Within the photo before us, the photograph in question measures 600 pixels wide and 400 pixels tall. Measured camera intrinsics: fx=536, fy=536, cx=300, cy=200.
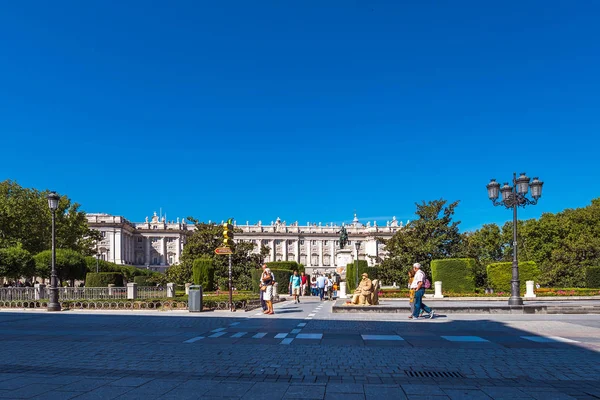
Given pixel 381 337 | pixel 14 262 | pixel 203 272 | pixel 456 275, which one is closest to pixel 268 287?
pixel 381 337

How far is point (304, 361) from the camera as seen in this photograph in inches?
341

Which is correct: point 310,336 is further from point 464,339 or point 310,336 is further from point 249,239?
point 249,239

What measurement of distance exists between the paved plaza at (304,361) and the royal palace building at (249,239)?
105 metres

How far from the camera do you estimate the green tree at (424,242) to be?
45.0 m

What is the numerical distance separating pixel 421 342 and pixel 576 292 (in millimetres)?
28374

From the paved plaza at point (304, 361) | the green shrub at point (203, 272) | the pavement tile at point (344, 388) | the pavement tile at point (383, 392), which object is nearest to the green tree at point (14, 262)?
the green shrub at point (203, 272)

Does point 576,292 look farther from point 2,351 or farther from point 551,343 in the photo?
point 2,351

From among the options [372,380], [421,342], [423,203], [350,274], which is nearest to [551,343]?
[421,342]

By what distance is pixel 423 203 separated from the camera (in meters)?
46.8

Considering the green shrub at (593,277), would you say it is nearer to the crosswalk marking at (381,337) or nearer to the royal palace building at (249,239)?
the crosswalk marking at (381,337)

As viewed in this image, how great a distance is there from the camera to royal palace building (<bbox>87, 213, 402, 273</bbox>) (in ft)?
384

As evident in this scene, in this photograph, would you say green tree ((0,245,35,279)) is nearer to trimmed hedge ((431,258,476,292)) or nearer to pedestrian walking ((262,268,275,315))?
pedestrian walking ((262,268,275,315))

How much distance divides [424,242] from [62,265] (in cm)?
3215

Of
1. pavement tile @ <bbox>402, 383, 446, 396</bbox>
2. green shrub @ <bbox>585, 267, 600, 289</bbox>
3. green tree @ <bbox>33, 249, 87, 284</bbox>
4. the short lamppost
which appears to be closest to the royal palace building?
green tree @ <bbox>33, 249, 87, 284</bbox>
